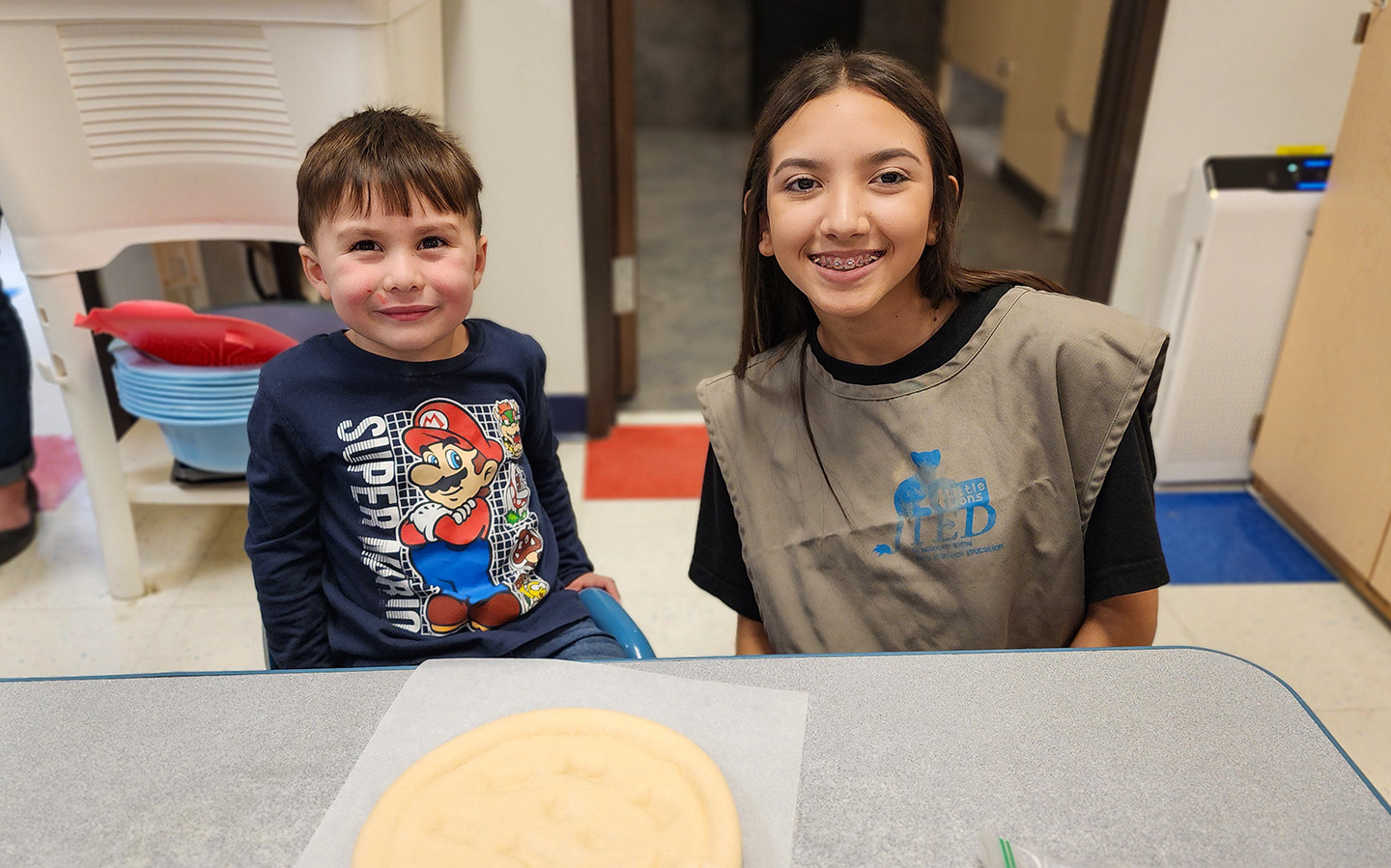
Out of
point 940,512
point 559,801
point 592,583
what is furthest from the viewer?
point 592,583

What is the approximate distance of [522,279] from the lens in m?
2.27

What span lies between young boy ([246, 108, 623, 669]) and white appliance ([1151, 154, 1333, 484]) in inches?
60.7

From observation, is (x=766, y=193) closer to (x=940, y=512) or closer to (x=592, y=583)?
(x=940, y=512)

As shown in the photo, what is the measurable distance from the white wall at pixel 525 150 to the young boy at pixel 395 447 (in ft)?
3.79

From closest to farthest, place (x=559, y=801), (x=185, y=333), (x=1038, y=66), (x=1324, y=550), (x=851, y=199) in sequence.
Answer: (x=559, y=801) → (x=851, y=199) → (x=185, y=333) → (x=1324, y=550) → (x=1038, y=66)

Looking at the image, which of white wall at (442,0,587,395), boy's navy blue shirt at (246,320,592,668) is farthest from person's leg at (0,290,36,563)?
boy's navy blue shirt at (246,320,592,668)

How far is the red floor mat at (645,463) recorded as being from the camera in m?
2.21

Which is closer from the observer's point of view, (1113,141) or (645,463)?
(1113,141)

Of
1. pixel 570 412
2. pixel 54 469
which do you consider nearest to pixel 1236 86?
pixel 570 412

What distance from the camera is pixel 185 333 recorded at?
1.50 meters

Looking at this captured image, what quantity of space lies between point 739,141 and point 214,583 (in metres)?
4.22

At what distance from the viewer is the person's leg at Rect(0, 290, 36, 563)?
Answer: 72.8 inches

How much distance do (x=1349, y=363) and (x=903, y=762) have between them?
1.64 metres

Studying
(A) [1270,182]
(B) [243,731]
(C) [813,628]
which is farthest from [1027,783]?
(A) [1270,182]
